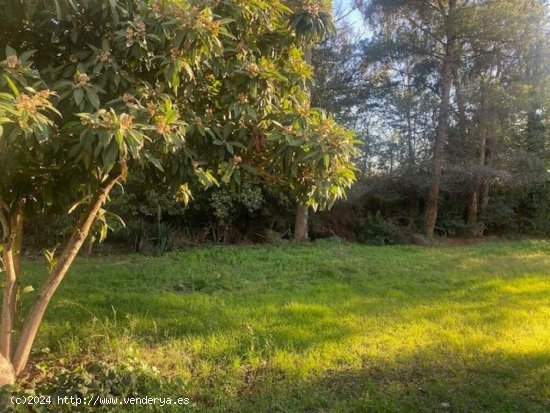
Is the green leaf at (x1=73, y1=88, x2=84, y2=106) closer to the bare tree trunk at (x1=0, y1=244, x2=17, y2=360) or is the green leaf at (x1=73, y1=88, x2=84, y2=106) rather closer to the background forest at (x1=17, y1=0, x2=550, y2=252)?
the bare tree trunk at (x1=0, y1=244, x2=17, y2=360)

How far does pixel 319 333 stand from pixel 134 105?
9.75 feet

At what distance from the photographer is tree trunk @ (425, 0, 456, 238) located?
14453mm

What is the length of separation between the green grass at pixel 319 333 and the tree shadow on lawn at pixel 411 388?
0.01 metres

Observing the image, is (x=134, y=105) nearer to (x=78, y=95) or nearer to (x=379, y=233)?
(x=78, y=95)

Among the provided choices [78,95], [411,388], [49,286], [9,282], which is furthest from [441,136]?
[78,95]

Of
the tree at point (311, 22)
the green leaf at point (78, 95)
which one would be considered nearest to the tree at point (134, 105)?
the green leaf at point (78, 95)

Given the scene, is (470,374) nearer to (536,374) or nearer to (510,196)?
(536,374)

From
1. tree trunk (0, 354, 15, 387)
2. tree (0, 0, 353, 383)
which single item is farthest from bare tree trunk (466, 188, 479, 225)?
tree trunk (0, 354, 15, 387)

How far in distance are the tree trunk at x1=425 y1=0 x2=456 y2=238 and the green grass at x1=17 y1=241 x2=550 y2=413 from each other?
6.40m

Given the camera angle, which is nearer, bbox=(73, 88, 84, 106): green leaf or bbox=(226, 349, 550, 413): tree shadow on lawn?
bbox=(73, 88, 84, 106): green leaf

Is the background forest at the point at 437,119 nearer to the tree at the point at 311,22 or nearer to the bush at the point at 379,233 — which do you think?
the bush at the point at 379,233

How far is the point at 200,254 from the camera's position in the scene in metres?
9.71

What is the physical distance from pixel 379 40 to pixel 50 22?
530 inches

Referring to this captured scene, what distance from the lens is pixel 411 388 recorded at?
144 inches
